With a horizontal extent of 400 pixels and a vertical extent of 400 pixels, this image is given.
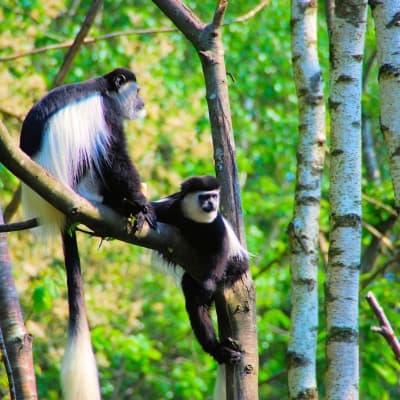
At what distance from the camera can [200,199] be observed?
2.69 metres

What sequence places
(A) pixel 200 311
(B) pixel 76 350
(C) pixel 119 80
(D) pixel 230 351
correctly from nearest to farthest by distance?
(D) pixel 230 351 < (B) pixel 76 350 < (A) pixel 200 311 < (C) pixel 119 80

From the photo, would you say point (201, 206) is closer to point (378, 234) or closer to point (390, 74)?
point (390, 74)

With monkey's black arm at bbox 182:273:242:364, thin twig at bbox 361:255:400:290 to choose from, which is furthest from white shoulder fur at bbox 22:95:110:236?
thin twig at bbox 361:255:400:290

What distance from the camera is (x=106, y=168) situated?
2.61 metres

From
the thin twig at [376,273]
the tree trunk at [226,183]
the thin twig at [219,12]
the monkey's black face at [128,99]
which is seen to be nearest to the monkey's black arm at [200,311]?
the tree trunk at [226,183]

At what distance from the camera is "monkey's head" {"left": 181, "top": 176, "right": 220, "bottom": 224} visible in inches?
104

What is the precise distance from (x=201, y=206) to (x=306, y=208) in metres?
0.43

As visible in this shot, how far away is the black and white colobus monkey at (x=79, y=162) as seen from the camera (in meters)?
2.42

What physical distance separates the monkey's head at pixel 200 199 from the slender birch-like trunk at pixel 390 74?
1051 millimetres

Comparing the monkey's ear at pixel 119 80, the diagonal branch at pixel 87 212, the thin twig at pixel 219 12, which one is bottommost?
the diagonal branch at pixel 87 212

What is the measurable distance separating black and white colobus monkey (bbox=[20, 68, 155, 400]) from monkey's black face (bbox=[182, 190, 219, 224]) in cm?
28

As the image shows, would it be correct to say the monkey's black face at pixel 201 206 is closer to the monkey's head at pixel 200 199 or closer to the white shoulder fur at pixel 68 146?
the monkey's head at pixel 200 199

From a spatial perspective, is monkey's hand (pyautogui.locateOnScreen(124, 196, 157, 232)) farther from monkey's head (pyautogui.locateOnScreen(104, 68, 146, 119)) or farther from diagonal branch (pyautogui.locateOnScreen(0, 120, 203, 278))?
monkey's head (pyautogui.locateOnScreen(104, 68, 146, 119))

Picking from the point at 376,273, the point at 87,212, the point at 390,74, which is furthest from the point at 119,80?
the point at 376,273
